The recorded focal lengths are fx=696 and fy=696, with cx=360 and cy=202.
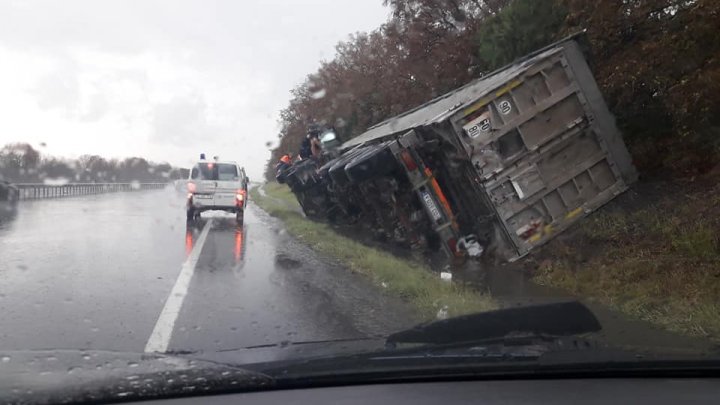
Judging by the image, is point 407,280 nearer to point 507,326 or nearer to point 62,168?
point 507,326

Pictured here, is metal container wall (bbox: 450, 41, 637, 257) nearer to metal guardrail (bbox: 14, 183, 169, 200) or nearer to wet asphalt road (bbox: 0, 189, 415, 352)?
wet asphalt road (bbox: 0, 189, 415, 352)

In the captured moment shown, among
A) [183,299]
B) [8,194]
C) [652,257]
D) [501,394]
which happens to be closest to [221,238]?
[183,299]

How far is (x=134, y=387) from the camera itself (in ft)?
10.5

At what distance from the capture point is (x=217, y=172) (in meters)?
20.9

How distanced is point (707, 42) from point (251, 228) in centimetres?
1261

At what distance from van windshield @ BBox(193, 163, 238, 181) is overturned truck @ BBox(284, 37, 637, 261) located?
9.99 meters

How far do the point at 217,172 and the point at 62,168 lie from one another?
17472 mm

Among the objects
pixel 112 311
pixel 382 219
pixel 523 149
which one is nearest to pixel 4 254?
pixel 112 311

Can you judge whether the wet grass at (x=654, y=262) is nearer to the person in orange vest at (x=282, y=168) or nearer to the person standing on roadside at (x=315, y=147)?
the person standing on roadside at (x=315, y=147)

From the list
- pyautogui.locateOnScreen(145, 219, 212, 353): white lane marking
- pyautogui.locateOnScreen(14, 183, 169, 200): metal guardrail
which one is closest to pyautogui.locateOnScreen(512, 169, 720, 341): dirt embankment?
pyautogui.locateOnScreen(145, 219, 212, 353): white lane marking

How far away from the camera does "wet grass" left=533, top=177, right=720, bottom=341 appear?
7367 millimetres

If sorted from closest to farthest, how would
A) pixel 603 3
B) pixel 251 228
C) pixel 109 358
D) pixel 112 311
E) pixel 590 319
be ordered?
1. pixel 109 358
2. pixel 590 319
3. pixel 112 311
4. pixel 603 3
5. pixel 251 228

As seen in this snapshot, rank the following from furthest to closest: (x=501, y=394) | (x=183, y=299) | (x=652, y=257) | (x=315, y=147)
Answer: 1. (x=315, y=147)
2. (x=652, y=257)
3. (x=183, y=299)
4. (x=501, y=394)

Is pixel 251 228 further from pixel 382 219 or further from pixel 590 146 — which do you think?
pixel 590 146
